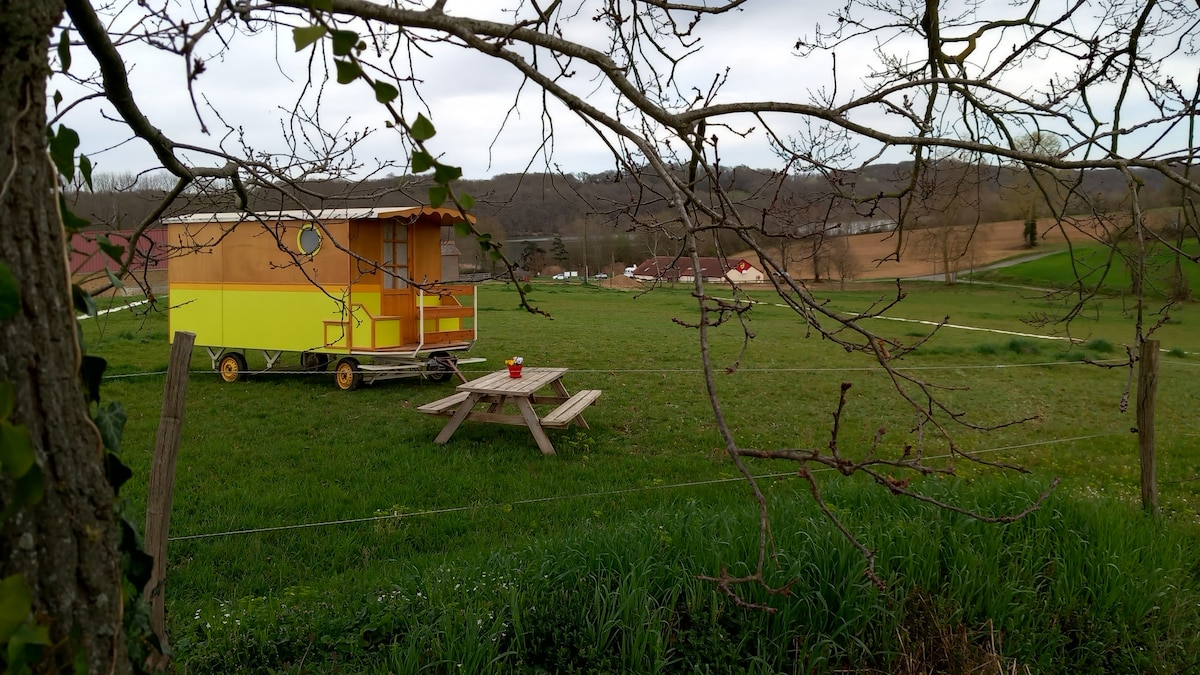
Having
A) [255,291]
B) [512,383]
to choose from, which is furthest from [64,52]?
[255,291]

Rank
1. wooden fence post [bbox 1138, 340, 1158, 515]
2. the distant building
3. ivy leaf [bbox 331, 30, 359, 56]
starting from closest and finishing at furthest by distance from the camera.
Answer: ivy leaf [bbox 331, 30, 359, 56] < the distant building < wooden fence post [bbox 1138, 340, 1158, 515]

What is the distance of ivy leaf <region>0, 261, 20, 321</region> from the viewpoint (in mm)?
881

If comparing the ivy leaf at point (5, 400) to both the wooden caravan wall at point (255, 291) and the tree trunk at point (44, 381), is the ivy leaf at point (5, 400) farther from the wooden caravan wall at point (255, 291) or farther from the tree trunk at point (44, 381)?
the wooden caravan wall at point (255, 291)

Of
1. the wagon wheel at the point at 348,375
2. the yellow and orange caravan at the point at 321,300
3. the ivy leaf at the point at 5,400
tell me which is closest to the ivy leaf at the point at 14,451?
the ivy leaf at the point at 5,400

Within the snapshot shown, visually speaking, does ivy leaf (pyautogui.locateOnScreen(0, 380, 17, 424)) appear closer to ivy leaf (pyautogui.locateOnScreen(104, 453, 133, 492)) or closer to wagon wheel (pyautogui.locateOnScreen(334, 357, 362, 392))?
ivy leaf (pyautogui.locateOnScreen(104, 453, 133, 492))

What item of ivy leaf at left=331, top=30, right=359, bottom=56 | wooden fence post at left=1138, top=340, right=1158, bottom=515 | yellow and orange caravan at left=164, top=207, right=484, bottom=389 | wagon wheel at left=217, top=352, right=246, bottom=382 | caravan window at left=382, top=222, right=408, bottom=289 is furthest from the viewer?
wagon wheel at left=217, top=352, right=246, bottom=382

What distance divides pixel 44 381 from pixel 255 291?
11785 millimetres

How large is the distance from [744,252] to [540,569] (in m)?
1.86

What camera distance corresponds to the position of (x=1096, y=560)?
4.07 metres

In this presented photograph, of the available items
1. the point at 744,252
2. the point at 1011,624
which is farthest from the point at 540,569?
the point at 1011,624

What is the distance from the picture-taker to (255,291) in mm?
11930

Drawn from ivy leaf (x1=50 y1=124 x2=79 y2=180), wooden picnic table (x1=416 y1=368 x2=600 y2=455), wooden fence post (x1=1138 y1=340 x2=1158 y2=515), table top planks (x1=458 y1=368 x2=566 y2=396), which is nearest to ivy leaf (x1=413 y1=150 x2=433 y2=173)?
ivy leaf (x1=50 y1=124 x2=79 y2=180)

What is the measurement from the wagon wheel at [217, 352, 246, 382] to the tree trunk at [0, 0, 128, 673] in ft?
39.6

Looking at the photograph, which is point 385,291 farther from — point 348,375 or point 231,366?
point 231,366
